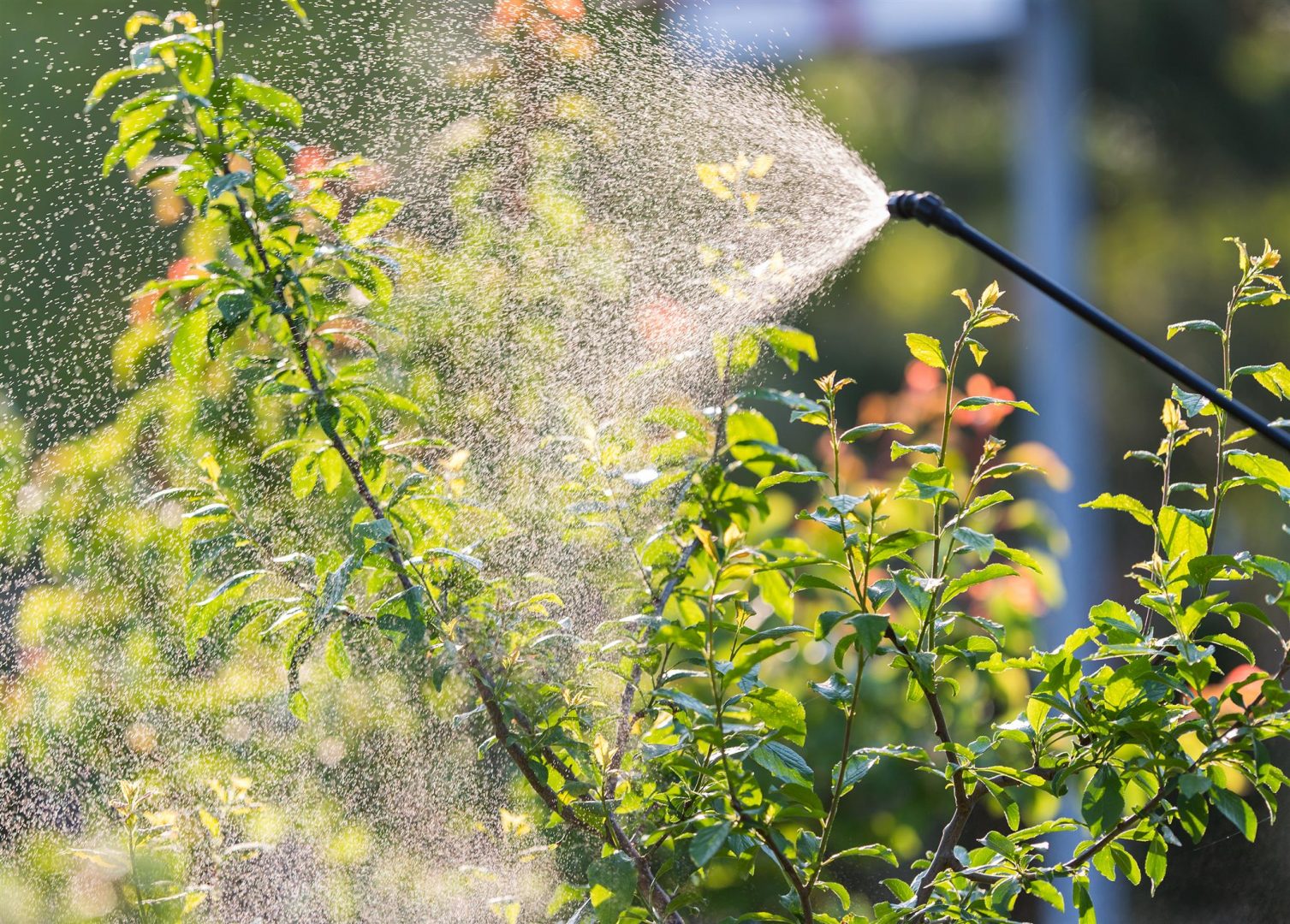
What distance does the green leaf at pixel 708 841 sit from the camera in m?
0.86

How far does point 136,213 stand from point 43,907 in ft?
4.76

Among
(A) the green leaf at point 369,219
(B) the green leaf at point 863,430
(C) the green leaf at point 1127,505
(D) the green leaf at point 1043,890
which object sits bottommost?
(D) the green leaf at point 1043,890

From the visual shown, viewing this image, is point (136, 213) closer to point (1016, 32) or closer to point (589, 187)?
point (589, 187)

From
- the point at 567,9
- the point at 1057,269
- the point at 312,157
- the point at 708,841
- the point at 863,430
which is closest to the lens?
the point at 708,841

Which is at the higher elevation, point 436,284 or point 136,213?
point 436,284

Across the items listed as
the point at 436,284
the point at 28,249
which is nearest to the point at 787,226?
the point at 436,284

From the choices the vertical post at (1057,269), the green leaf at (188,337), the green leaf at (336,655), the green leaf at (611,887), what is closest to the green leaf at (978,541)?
the green leaf at (611,887)

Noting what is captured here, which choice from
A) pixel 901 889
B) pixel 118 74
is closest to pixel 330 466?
pixel 118 74

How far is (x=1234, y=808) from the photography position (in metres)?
0.96

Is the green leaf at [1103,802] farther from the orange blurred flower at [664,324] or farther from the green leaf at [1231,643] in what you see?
the orange blurred flower at [664,324]

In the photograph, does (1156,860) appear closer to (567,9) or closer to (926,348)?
(926,348)

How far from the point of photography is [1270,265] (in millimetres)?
1089

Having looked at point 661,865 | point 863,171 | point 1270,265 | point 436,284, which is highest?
point 1270,265

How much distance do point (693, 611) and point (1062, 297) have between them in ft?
1.24
